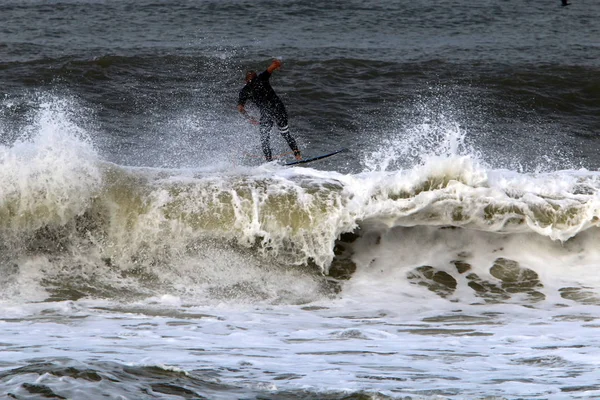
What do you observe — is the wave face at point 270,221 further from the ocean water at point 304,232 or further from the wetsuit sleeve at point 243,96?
the wetsuit sleeve at point 243,96

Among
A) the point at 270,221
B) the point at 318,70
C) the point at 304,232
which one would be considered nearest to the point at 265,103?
the point at 270,221

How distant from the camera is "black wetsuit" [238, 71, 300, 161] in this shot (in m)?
12.7

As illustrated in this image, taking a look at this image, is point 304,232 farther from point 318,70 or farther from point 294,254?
point 318,70

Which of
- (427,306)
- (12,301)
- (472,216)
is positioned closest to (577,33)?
(472,216)

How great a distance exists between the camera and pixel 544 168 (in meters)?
14.8

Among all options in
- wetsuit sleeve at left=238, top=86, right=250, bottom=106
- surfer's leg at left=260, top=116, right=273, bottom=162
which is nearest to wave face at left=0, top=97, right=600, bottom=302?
wetsuit sleeve at left=238, top=86, right=250, bottom=106

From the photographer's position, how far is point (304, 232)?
393 inches

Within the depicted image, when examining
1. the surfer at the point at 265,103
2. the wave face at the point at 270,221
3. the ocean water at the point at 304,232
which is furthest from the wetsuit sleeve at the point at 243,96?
the wave face at the point at 270,221

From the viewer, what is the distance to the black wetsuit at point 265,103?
41.8ft

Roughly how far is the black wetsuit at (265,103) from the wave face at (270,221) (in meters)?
2.43

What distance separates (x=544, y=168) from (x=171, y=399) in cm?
1095

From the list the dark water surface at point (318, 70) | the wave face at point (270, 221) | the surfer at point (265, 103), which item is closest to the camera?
the wave face at point (270, 221)

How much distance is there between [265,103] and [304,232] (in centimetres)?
344

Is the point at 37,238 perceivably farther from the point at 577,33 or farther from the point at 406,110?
the point at 577,33
